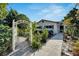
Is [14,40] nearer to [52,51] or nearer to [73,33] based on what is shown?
[52,51]

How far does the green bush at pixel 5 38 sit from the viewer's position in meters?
3.98

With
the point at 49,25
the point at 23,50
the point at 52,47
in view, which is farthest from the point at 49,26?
the point at 23,50

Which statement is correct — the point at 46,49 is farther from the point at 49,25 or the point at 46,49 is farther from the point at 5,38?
the point at 5,38

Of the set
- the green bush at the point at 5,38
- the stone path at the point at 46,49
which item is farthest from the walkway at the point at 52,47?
the green bush at the point at 5,38

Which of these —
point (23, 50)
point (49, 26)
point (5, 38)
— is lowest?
point (23, 50)

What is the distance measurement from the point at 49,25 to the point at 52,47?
1.47 ft

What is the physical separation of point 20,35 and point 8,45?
0.31 meters

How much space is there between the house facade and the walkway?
129 millimetres

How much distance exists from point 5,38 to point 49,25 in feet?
3.03

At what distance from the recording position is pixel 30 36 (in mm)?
4059

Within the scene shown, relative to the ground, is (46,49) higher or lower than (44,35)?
lower

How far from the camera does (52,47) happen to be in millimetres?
4078

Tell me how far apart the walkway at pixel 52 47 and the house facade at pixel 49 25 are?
5.1 inches

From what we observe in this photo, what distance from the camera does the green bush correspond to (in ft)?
13.1
